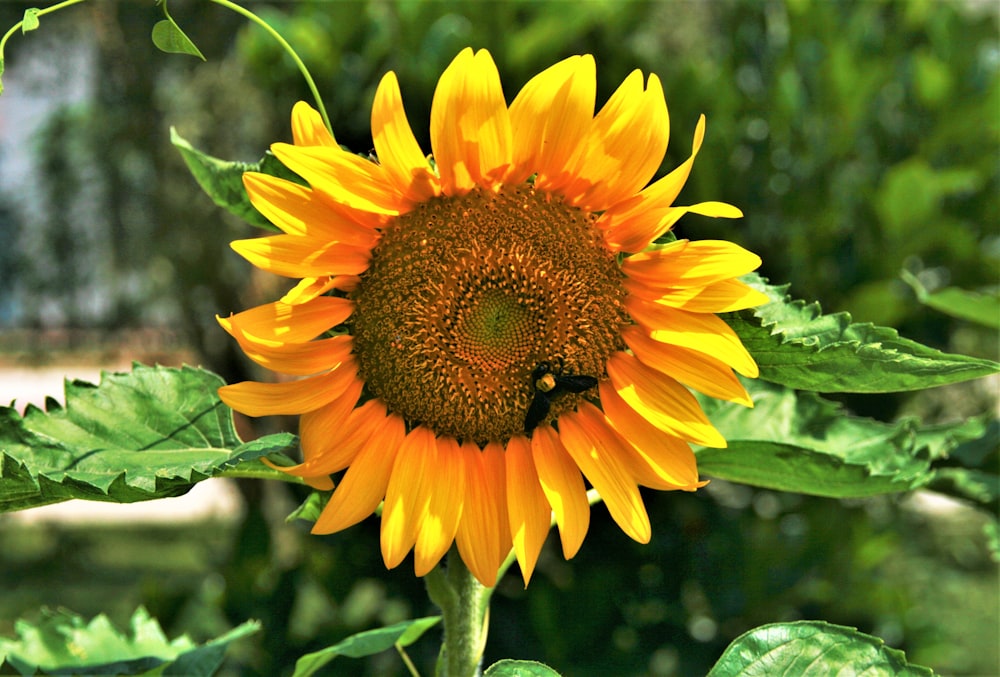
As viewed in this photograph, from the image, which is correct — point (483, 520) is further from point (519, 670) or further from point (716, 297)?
point (716, 297)

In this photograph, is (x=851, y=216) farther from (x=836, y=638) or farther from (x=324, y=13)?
(x=836, y=638)

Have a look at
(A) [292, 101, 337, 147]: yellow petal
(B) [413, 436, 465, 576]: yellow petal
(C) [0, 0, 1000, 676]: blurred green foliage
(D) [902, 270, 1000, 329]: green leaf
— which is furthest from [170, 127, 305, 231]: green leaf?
(C) [0, 0, 1000, 676]: blurred green foliage

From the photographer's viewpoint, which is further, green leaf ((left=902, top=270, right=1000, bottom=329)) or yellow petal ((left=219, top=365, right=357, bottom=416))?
green leaf ((left=902, top=270, right=1000, bottom=329))

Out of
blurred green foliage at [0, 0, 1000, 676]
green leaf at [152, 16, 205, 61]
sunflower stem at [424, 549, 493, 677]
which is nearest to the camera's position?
green leaf at [152, 16, 205, 61]

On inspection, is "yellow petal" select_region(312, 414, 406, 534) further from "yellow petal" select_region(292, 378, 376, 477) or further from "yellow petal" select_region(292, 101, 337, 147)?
"yellow petal" select_region(292, 101, 337, 147)

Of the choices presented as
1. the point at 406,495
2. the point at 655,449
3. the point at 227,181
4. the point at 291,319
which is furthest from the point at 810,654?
the point at 227,181

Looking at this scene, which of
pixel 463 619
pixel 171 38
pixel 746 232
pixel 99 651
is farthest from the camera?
pixel 746 232
